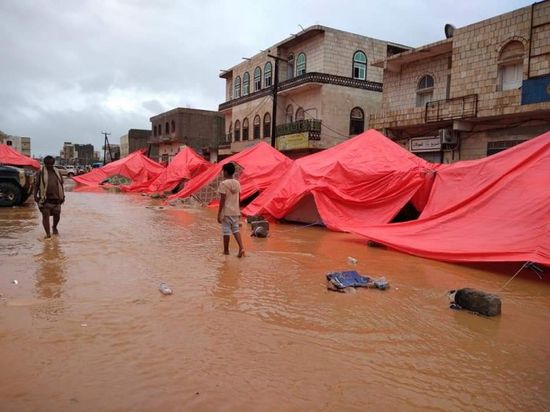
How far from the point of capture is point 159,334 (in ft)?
12.7

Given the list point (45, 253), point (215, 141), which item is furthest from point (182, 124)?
point (45, 253)

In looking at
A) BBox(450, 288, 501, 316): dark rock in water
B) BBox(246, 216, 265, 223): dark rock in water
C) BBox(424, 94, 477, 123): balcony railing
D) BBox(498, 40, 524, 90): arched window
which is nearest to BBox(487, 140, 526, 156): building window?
BBox(424, 94, 477, 123): balcony railing

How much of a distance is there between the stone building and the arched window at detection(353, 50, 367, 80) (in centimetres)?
1942

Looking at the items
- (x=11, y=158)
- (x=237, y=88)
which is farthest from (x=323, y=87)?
(x=11, y=158)

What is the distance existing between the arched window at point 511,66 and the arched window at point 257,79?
1829 centimetres

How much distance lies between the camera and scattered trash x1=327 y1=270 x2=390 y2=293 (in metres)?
5.55

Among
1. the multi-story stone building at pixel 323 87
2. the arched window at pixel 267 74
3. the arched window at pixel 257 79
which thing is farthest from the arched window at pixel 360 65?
the arched window at pixel 257 79

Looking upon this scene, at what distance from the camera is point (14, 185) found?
14.6 m

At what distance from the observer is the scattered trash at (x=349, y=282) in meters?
5.55

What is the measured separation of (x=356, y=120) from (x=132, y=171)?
14764 millimetres

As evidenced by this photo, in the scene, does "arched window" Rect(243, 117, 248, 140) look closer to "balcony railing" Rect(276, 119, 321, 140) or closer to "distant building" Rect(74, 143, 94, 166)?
"balcony railing" Rect(276, 119, 321, 140)

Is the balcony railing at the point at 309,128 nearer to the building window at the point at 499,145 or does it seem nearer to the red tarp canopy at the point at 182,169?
the red tarp canopy at the point at 182,169

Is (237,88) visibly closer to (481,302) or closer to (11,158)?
(11,158)

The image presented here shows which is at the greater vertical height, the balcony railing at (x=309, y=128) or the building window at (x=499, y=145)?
the balcony railing at (x=309, y=128)
